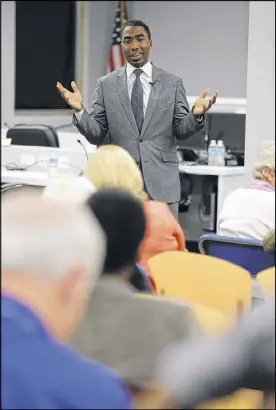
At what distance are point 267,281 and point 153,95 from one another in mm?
1680

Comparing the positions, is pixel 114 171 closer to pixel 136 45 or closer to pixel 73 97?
pixel 73 97

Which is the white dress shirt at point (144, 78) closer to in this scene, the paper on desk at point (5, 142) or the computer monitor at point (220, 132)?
the paper on desk at point (5, 142)

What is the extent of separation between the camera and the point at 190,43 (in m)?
9.27

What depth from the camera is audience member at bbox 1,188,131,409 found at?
1.31 metres

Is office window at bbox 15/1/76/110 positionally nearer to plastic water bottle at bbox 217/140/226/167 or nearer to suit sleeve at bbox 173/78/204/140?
plastic water bottle at bbox 217/140/226/167

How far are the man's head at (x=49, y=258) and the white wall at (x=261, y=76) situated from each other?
1.01m

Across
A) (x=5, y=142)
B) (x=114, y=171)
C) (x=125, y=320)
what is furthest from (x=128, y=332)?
(x=5, y=142)

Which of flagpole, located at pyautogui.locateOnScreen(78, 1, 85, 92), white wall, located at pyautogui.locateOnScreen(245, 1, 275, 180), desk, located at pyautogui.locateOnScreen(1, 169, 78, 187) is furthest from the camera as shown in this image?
flagpole, located at pyautogui.locateOnScreen(78, 1, 85, 92)

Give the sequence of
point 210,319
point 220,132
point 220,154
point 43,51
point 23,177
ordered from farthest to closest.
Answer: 1. point 43,51
2. point 220,132
3. point 220,154
4. point 23,177
5. point 210,319

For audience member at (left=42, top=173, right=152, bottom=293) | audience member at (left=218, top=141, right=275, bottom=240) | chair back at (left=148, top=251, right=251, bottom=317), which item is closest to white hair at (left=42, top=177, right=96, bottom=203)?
audience member at (left=42, top=173, right=152, bottom=293)

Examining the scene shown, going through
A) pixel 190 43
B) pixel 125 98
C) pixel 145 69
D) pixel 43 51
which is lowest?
pixel 125 98

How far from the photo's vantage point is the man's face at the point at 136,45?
316cm

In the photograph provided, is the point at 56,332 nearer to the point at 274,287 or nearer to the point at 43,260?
the point at 43,260

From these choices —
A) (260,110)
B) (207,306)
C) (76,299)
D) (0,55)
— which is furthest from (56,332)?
(0,55)
